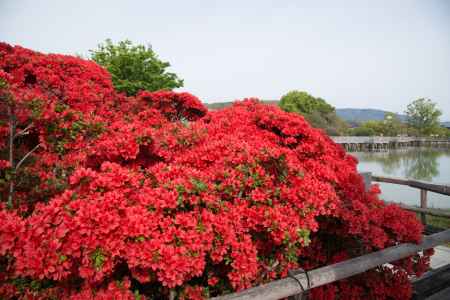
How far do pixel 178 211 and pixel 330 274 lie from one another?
54.1 inches

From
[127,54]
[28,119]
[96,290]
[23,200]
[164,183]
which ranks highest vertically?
[127,54]

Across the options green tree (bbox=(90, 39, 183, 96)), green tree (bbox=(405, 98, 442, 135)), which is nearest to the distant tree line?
green tree (bbox=(405, 98, 442, 135))

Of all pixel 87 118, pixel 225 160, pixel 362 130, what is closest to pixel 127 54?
pixel 87 118

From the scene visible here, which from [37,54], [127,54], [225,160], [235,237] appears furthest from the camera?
[127,54]

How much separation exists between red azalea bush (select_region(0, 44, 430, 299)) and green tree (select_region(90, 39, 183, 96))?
480 inches

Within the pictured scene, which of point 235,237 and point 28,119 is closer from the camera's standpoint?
point 235,237

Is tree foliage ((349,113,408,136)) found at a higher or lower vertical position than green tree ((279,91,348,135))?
lower

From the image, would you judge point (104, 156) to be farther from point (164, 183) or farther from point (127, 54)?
point (127, 54)

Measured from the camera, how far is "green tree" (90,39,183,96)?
16.4m

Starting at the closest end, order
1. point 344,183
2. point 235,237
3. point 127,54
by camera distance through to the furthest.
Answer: point 235,237, point 344,183, point 127,54

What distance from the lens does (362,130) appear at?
60000 mm

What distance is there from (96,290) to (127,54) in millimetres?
17210

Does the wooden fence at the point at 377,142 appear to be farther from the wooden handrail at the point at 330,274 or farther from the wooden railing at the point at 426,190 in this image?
the wooden handrail at the point at 330,274

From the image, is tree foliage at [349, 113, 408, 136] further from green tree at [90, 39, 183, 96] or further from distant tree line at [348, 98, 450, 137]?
green tree at [90, 39, 183, 96]
